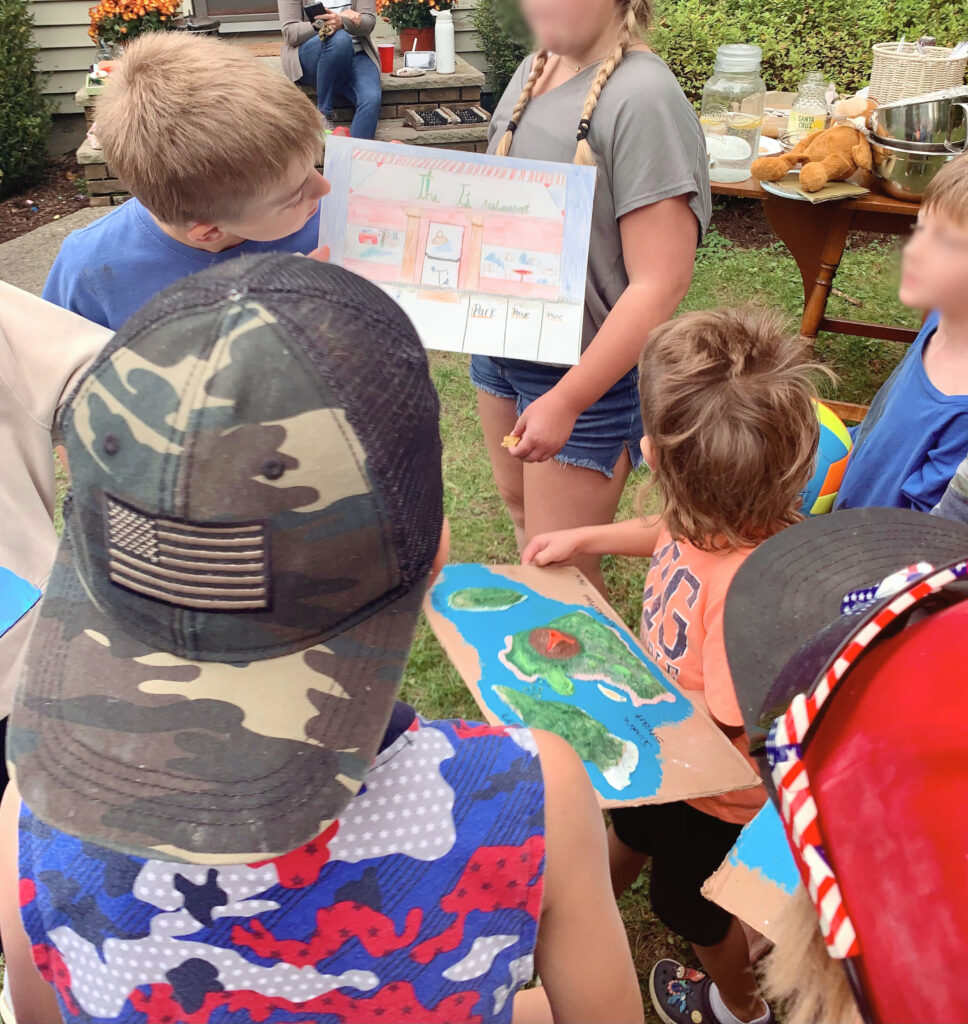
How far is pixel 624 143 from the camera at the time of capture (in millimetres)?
1676

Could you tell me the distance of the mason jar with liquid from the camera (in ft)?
12.2

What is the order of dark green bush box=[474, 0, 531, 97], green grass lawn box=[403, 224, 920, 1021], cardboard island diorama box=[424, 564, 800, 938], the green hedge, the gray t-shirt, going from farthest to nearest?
dark green bush box=[474, 0, 531, 97] < the green hedge < green grass lawn box=[403, 224, 920, 1021] < the gray t-shirt < cardboard island diorama box=[424, 564, 800, 938]

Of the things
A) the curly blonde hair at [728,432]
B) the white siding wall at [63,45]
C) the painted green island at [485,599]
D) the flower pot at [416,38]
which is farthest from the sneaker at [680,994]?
the white siding wall at [63,45]

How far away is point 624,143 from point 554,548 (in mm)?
808

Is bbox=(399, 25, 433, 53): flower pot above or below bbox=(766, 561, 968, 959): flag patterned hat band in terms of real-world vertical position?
above

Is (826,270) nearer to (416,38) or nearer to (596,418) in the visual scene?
(596,418)

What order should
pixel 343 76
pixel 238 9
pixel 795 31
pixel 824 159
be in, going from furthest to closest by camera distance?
1. pixel 238 9
2. pixel 795 31
3. pixel 343 76
4. pixel 824 159

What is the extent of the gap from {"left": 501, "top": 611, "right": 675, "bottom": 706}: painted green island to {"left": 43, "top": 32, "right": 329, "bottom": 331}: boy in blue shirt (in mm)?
939

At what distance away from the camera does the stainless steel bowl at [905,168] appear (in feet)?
10.9

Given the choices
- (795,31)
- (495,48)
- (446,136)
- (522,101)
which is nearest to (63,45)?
(446,136)

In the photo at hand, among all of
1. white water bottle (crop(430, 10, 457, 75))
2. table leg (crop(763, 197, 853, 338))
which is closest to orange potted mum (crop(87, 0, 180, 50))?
white water bottle (crop(430, 10, 457, 75))

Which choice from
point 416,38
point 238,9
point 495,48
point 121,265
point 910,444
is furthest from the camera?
point 238,9

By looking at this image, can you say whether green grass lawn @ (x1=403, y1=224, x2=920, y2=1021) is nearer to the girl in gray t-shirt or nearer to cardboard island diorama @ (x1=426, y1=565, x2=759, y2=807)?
the girl in gray t-shirt

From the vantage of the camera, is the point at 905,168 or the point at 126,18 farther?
the point at 126,18
